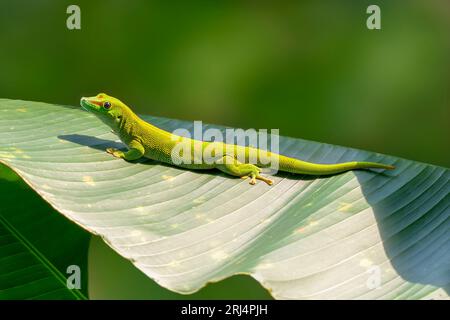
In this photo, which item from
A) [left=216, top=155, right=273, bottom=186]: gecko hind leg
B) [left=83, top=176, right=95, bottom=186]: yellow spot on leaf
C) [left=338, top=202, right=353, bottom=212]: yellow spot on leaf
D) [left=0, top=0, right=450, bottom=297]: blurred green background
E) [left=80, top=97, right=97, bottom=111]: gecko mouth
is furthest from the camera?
[left=0, top=0, right=450, bottom=297]: blurred green background

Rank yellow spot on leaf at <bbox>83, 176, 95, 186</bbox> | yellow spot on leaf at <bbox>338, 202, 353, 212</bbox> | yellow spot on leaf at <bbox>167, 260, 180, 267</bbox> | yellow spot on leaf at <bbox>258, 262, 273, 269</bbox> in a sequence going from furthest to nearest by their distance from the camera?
yellow spot on leaf at <bbox>83, 176, 95, 186</bbox> → yellow spot on leaf at <bbox>338, 202, 353, 212</bbox> → yellow spot on leaf at <bbox>167, 260, 180, 267</bbox> → yellow spot on leaf at <bbox>258, 262, 273, 269</bbox>

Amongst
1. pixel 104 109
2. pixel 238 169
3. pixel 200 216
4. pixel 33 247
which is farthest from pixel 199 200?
pixel 104 109

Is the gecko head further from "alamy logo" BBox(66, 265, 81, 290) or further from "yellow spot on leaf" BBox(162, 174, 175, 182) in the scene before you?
"alamy logo" BBox(66, 265, 81, 290)

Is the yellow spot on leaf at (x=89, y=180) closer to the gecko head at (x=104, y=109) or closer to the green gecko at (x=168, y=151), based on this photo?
the green gecko at (x=168, y=151)

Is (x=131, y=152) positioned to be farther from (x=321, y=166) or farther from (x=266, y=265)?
(x=266, y=265)

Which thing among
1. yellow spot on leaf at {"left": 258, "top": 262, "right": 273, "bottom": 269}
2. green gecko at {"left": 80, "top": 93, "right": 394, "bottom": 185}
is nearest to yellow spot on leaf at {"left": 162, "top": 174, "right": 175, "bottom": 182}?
green gecko at {"left": 80, "top": 93, "right": 394, "bottom": 185}
